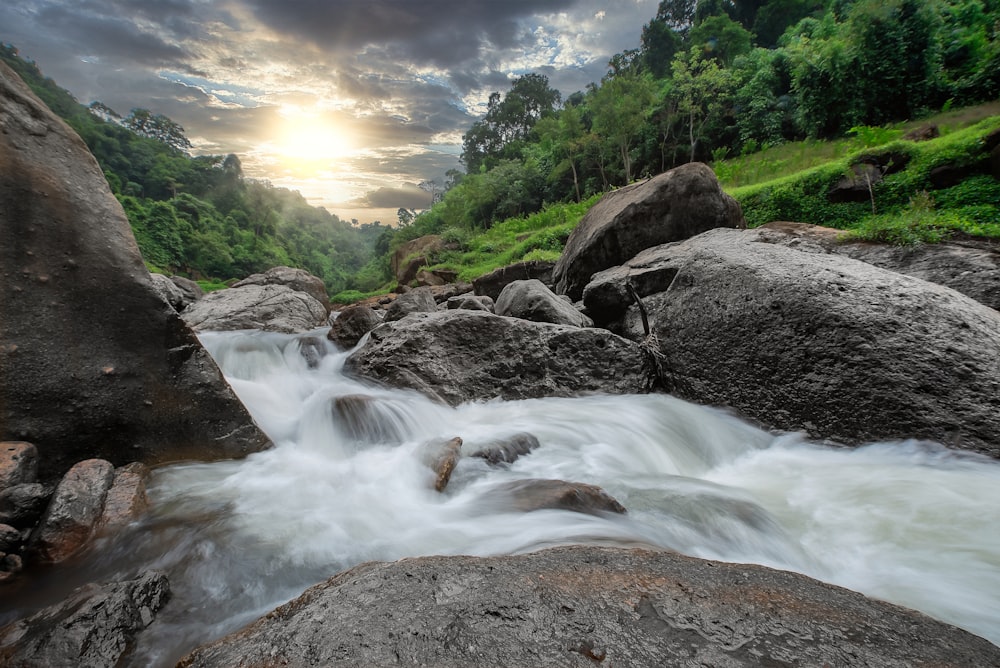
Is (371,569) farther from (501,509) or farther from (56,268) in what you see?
(56,268)

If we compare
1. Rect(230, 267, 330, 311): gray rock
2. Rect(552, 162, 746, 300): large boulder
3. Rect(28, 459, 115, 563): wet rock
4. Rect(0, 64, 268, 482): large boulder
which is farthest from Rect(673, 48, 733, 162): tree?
Rect(28, 459, 115, 563): wet rock

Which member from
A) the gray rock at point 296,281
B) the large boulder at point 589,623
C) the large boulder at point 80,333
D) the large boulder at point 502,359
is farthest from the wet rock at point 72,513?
the gray rock at point 296,281

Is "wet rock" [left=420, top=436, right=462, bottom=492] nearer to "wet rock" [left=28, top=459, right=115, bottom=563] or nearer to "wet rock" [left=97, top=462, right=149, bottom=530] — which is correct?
"wet rock" [left=97, top=462, right=149, bottom=530]

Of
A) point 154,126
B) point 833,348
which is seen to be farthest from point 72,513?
point 154,126

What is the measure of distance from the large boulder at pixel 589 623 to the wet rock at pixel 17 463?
2174mm

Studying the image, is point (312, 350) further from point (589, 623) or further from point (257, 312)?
point (589, 623)

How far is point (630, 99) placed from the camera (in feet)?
92.5

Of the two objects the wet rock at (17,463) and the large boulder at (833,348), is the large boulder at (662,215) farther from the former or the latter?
the wet rock at (17,463)

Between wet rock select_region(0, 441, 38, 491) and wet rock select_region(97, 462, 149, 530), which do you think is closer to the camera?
wet rock select_region(0, 441, 38, 491)

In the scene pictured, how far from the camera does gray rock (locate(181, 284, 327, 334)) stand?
10.3 metres

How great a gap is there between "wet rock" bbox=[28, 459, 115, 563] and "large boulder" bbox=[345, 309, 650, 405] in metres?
2.90

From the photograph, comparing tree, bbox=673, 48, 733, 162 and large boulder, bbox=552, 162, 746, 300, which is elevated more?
tree, bbox=673, 48, 733, 162

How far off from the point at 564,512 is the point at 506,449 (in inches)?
46.9

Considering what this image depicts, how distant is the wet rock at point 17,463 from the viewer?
2740mm
